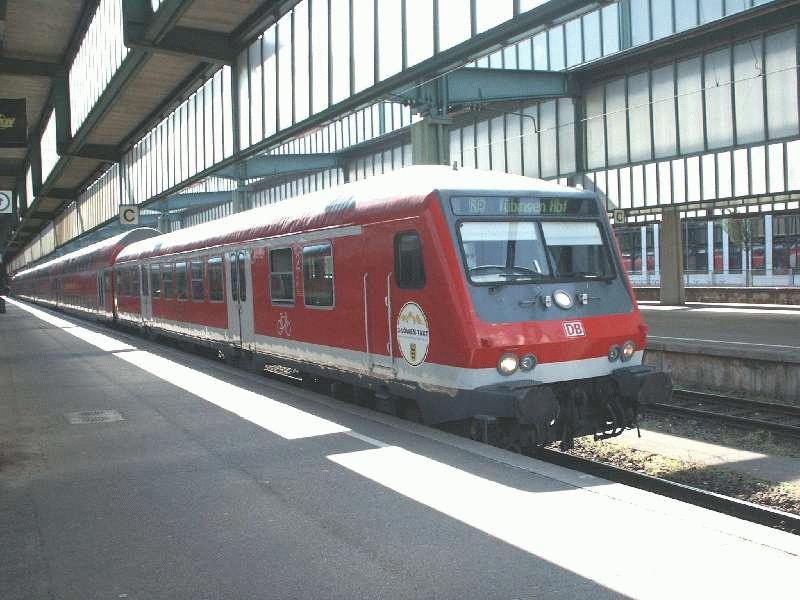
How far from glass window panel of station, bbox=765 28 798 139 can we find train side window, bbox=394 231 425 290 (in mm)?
21177

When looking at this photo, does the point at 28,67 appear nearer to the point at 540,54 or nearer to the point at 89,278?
the point at 89,278

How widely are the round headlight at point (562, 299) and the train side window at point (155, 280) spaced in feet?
44.8

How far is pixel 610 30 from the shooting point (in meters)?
29.8

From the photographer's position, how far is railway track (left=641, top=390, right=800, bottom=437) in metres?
9.81

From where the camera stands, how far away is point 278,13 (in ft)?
61.1

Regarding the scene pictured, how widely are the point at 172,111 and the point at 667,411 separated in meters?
22.1

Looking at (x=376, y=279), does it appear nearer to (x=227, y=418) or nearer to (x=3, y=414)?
(x=227, y=418)

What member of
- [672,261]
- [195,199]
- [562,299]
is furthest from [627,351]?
[195,199]

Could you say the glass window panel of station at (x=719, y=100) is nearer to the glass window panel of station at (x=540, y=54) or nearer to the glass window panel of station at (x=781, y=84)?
the glass window panel of station at (x=781, y=84)

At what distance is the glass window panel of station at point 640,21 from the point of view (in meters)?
28.5

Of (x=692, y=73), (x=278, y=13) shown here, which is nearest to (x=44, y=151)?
(x=278, y=13)

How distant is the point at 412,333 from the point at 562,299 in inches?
59.8

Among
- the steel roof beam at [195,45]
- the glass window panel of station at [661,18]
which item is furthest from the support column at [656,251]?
the steel roof beam at [195,45]

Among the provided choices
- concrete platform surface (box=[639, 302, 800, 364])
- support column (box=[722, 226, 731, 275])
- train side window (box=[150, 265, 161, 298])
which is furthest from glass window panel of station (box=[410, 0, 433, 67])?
support column (box=[722, 226, 731, 275])
